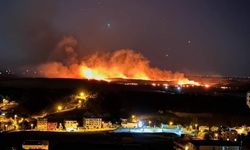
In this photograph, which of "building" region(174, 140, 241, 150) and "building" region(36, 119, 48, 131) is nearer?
"building" region(174, 140, 241, 150)

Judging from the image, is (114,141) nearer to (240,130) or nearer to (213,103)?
(240,130)

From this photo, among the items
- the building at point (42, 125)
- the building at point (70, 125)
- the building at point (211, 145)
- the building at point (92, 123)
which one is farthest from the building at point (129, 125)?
the building at point (211, 145)

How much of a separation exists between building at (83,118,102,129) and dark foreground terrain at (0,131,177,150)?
1492mm

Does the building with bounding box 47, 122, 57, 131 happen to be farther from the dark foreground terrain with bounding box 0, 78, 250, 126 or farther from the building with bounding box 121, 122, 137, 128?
the building with bounding box 121, 122, 137, 128

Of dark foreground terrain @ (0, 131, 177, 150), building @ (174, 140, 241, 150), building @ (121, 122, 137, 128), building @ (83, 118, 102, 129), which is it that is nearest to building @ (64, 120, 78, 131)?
building @ (83, 118, 102, 129)

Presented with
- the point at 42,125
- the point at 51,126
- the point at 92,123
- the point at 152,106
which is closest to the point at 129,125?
the point at 92,123

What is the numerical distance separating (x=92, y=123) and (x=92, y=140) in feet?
11.1

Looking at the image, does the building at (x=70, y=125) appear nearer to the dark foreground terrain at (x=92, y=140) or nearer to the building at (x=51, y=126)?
the building at (x=51, y=126)

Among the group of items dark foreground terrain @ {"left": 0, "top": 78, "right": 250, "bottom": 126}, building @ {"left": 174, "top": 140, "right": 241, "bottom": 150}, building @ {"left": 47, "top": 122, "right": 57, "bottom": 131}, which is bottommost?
building @ {"left": 174, "top": 140, "right": 241, "bottom": 150}

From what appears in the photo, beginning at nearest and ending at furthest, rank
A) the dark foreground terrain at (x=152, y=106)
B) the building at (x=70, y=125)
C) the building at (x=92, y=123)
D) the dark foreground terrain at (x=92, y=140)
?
the dark foreground terrain at (x=92, y=140), the building at (x=70, y=125), the building at (x=92, y=123), the dark foreground terrain at (x=152, y=106)

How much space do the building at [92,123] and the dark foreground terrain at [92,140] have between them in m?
1.49

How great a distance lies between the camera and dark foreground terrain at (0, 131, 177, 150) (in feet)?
45.9

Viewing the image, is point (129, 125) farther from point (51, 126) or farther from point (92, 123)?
point (51, 126)

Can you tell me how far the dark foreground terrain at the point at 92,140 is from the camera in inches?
551
